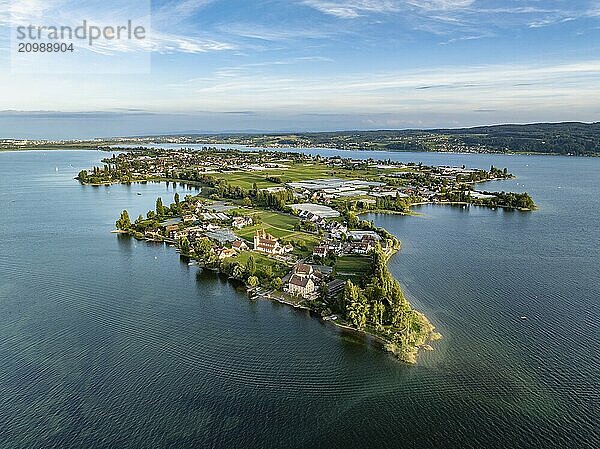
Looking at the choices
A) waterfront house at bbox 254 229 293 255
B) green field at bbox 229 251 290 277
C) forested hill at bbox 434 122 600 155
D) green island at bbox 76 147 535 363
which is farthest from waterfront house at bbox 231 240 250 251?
forested hill at bbox 434 122 600 155

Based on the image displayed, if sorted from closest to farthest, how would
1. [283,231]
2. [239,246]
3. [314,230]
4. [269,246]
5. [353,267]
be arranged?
1. [353,267]
2. [269,246]
3. [239,246]
4. [283,231]
5. [314,230]

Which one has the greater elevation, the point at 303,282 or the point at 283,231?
the point at 283,231

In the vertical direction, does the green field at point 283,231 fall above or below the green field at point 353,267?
above

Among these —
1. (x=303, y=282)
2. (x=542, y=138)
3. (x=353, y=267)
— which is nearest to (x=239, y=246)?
(x=353, y=267)

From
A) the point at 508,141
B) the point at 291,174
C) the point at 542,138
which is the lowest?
the point at 291,174

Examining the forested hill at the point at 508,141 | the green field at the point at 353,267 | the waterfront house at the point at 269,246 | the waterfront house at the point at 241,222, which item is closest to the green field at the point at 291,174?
the waterfront house at the point at 241,222

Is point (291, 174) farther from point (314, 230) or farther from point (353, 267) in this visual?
point (353, 267)

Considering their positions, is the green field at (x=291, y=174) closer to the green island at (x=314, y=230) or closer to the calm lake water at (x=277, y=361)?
the green island at (x=314, y=230)

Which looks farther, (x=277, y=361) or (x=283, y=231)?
(x=283, y=231)
